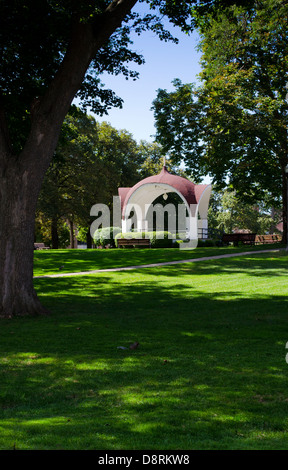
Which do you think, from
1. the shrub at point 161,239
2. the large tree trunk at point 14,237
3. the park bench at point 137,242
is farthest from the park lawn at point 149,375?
the shrub at point 161,239

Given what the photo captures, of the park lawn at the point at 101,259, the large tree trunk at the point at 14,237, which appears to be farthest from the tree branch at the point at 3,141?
the park lawn at the point at 101,259

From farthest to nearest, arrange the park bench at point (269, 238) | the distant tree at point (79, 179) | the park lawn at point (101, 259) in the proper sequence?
the distant tree at point (79, 179)
the park bench at point (269, 238)
the park lawn at point (101, 259)

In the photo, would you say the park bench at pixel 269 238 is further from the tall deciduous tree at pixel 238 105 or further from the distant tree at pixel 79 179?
the distant tree at pixel 79 179

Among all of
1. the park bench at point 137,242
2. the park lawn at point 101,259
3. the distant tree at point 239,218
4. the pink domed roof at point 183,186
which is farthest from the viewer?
the distant tree at point 239,218

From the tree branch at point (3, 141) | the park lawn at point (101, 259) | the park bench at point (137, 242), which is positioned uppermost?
the tree branch at point (3, 141)

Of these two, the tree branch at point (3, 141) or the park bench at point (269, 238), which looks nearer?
the tree branch at point (3, 141)

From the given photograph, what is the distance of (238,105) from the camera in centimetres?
2414

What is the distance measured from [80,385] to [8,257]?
5771 millimetres

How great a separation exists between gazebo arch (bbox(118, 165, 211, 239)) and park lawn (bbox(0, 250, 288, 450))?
75.0 feet

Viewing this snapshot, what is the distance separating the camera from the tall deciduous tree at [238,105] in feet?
78.3

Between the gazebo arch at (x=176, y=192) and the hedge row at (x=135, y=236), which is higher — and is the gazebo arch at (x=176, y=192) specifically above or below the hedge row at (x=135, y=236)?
above

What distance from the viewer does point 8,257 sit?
10.5 meters

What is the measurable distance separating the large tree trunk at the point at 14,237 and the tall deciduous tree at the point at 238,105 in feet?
50.5
